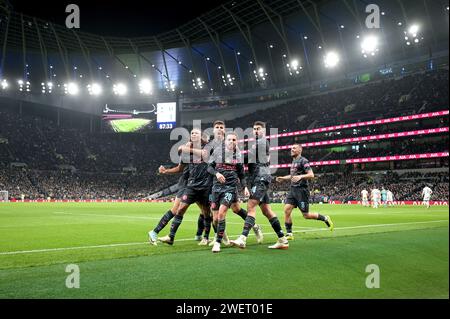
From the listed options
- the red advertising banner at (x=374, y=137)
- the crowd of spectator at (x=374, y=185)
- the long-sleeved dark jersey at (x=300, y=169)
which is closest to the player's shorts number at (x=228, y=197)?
the long-sleeved dark jersey at (x=300, y=169)

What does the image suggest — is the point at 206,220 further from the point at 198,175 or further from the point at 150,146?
the point at 150,146

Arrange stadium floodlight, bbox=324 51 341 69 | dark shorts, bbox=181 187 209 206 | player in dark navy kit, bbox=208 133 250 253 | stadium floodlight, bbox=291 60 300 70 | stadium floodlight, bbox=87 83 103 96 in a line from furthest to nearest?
stadium floodlight, bbox=87 83 103 96
stadium floodlight, bbox=291 60 300 70
stadium floodlight, bbox=324 51 341 69
dark shorts, bbox=181 187 209 206
player in dark navy kit, bbox=208 133 250 253

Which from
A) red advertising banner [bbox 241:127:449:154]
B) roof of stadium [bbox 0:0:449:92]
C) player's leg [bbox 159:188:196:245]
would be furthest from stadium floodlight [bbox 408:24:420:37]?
player's leg [bbox 159:188:196:245]

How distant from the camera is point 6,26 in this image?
181 ft

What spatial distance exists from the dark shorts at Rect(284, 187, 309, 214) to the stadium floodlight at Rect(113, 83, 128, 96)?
64.9 metres

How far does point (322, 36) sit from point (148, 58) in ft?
103

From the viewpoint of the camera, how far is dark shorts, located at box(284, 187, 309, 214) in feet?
34.3

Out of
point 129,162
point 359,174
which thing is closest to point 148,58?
point 129,162

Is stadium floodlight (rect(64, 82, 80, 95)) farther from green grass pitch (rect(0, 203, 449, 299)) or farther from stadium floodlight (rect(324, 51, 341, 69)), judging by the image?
green grass pitch (rect(0, 203, 449, 299))

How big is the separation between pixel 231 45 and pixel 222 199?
59845 mm

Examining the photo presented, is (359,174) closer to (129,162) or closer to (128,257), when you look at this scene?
(129,162)

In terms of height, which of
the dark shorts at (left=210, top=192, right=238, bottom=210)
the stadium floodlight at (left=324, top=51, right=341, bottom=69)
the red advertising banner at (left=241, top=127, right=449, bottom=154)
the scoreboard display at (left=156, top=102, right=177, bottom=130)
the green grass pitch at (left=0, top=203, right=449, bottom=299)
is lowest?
the green grass pitch at (left=0, top=203, right=449, bottom=299)

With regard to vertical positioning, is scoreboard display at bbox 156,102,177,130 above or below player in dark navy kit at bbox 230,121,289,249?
above

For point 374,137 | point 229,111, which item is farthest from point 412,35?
point 229,111
